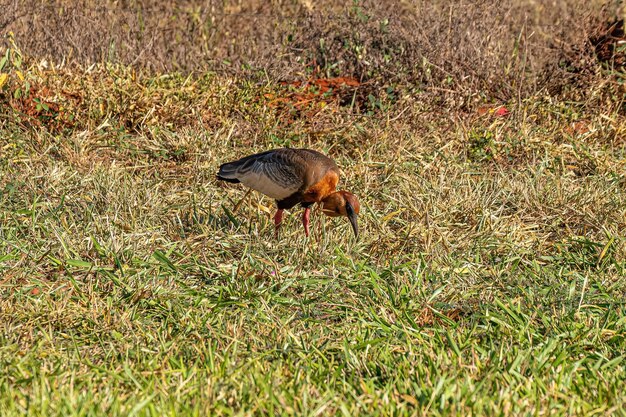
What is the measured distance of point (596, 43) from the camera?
8.66m


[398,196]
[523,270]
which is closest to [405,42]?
[398,196]

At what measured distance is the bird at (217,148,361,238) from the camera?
5.74m

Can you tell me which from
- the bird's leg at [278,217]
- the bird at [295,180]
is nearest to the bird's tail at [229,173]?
the bird at [295,180]

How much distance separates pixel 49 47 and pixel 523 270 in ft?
18.9

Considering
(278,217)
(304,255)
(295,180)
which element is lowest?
(278,217)

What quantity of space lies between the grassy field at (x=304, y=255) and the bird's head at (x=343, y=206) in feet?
0.41

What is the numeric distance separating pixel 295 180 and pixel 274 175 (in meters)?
0.14

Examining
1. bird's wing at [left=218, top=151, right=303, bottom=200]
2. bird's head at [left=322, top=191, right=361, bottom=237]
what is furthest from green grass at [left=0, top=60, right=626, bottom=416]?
bird's wing at [left=218, top=151, right=303, bottom=200]

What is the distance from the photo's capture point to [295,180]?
577cm

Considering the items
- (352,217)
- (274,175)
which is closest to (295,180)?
(274,175)

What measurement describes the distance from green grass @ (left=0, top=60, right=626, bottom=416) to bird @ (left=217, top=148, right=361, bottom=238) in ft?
0.58

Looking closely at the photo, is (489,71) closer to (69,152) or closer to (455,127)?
(455,127)

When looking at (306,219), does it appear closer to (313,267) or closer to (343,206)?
(343,206)

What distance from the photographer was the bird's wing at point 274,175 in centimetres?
577
